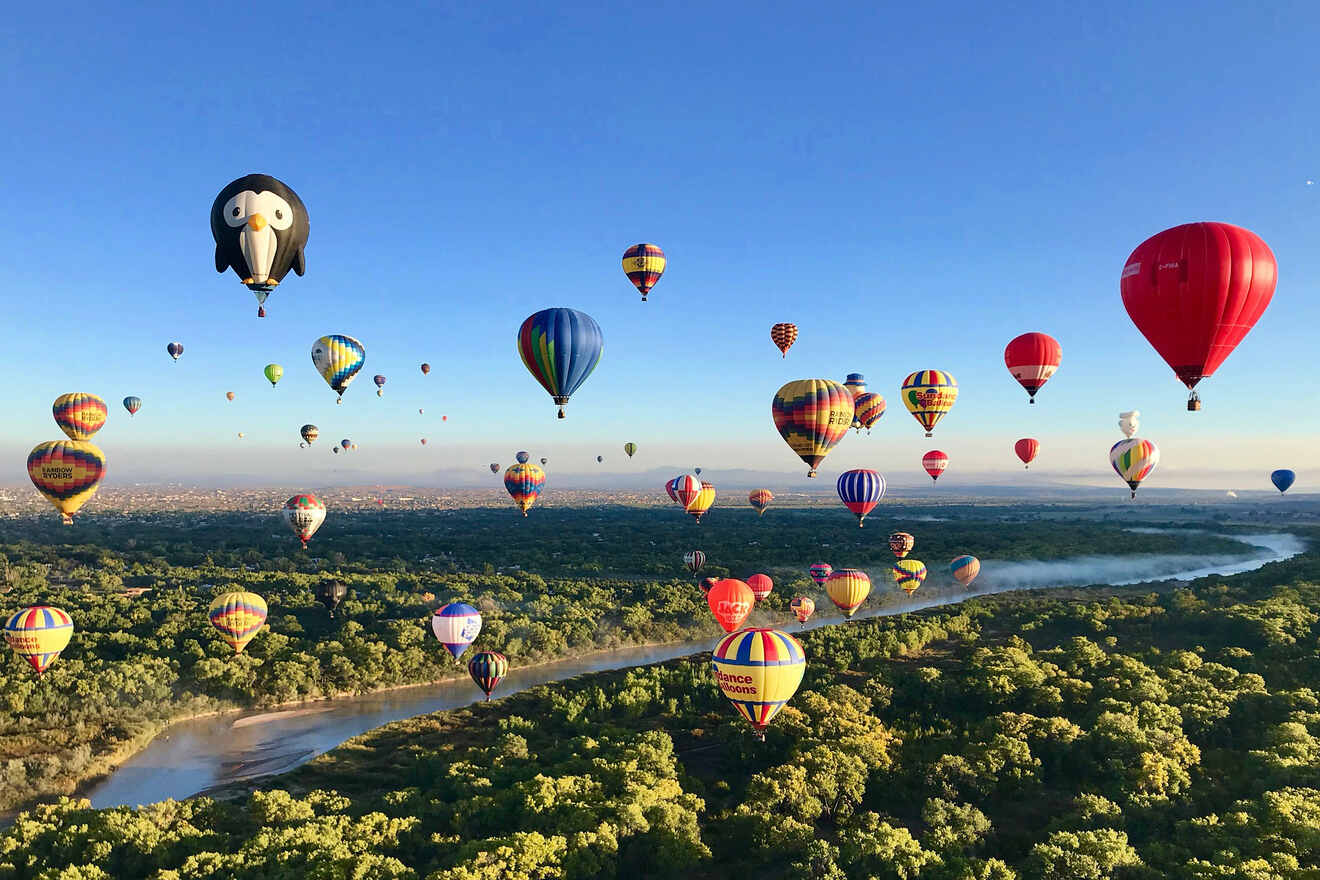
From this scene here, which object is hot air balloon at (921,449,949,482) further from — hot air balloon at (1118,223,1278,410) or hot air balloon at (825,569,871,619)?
hot air balloon at (1118,223,1278,410)

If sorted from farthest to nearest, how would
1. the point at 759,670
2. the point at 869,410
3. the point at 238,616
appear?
the point at 869,410 < the point at 238,616 < the point at 759,670

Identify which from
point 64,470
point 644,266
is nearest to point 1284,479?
point 644,266

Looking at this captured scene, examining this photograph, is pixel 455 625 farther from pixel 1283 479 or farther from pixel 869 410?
pixel 1283 479

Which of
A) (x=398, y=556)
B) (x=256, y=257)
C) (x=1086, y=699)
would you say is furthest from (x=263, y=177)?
(x=398, y=556)

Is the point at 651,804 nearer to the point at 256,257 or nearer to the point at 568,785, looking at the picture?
the point at 568,785

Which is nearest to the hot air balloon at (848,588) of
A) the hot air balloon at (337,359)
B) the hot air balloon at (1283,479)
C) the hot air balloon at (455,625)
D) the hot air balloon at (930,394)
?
the hot air balloon at (930,394)

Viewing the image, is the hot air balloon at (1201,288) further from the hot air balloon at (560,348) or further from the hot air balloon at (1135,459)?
the hot air balloon at (1135,459)
